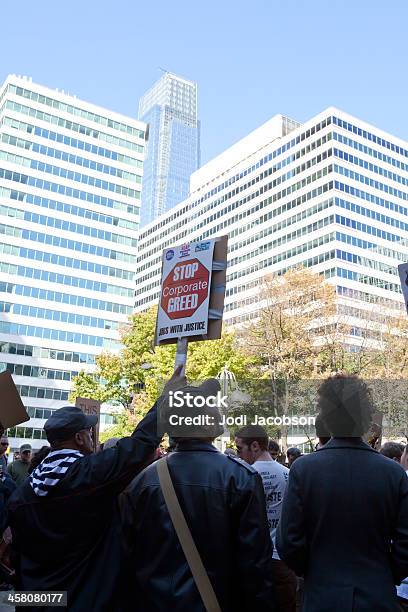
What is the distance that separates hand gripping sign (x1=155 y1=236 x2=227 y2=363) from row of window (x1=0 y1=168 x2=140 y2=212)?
6623 cm

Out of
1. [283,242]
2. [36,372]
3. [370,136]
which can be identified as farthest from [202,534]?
[370,136]

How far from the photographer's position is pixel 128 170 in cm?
7544

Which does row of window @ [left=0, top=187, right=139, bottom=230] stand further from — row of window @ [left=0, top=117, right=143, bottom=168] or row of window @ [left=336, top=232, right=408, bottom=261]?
row of window @ [left=336, top=232, right=408, bottom=261]

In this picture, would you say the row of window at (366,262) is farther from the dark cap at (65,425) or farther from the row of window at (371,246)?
the dark cap at (65,425)

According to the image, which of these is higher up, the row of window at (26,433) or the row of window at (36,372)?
the row of window at (36,372)

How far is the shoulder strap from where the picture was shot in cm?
248

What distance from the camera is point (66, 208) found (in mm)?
70000

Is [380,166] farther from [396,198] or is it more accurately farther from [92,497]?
[92,497]

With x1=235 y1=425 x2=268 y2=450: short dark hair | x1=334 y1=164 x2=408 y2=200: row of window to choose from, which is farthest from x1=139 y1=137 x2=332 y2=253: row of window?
x1=235 y1=425 x2=268 y2=450: short dark hair

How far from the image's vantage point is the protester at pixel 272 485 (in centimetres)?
437

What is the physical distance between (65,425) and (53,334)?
6561cm

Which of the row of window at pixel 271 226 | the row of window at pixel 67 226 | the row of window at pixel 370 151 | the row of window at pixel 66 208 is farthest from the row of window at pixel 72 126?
the row of window at pixel 370 151

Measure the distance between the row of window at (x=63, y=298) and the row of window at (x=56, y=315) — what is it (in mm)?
1383

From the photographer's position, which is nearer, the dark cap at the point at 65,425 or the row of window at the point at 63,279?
the dark cap at the point at 65,425
